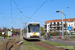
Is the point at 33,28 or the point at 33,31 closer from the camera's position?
the point at 33,31

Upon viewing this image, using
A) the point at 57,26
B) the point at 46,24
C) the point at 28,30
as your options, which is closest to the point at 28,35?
the point at 28,30

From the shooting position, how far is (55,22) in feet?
356

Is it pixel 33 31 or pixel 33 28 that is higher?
pixel 33 28

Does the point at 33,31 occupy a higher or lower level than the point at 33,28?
lower

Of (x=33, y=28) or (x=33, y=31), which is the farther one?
(x=33, y=28)

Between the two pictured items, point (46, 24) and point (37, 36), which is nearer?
point (37, 36)

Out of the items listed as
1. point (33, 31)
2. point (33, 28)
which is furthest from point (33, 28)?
point (33, 31)

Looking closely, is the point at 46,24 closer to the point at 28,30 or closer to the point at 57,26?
the point at 57,26

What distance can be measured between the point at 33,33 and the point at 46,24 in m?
98.0

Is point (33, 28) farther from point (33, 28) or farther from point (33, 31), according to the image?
point (33, 31)

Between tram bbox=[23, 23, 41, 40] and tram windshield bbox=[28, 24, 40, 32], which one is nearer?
tram bbox=[23, 23, 41, 40]

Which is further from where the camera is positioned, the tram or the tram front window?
the tram front window

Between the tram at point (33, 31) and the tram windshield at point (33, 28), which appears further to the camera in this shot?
the tram windshield at point (33, 28)

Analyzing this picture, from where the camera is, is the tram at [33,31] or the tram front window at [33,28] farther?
the tram front window at [33,28]
